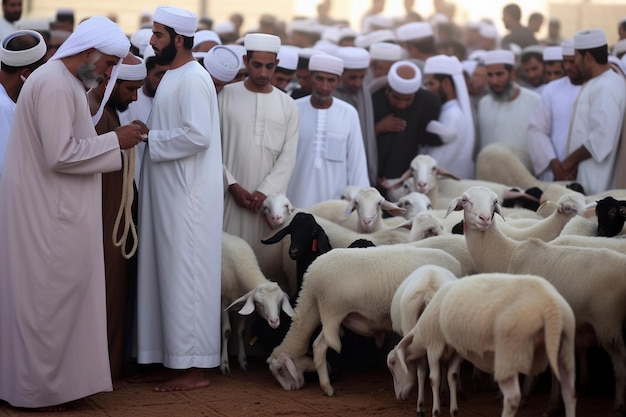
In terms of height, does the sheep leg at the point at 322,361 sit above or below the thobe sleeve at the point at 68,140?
below

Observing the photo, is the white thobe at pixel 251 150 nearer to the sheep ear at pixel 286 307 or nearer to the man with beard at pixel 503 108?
the sheep ear at pixel 286 307

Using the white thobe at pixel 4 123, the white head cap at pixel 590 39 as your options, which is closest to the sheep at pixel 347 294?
the white thobe at pixel 4 123

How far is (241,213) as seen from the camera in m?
8.57

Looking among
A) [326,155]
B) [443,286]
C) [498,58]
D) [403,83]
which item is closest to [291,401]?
[443,286]

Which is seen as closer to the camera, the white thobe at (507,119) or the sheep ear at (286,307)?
the sheep ear at (286,307)

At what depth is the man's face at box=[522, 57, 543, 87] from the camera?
13102 millimetres

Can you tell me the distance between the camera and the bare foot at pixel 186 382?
7332 mm

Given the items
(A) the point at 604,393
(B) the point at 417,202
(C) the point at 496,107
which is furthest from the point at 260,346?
(C) the point at 496,107

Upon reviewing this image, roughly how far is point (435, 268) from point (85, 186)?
205 cm

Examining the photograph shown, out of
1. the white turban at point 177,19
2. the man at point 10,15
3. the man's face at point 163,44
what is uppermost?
the man at point 10,15

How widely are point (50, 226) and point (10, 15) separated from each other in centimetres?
678

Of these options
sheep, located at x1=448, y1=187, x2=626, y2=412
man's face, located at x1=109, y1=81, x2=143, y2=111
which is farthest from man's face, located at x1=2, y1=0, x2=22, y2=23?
sheep, located at x1=448, y1=187, x2=626, y2=412

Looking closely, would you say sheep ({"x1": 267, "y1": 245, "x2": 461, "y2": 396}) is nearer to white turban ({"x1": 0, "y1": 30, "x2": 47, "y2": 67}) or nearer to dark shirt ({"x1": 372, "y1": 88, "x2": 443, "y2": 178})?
white turban ({"x1": 0, "y1": 30, "x2": 47, "y2": 67})

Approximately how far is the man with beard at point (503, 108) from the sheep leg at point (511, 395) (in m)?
5.91
